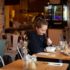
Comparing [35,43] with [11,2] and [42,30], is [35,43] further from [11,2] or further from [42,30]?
[11,2]

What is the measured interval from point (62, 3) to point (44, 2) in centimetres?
100

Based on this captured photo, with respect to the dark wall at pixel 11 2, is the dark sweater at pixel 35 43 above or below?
below

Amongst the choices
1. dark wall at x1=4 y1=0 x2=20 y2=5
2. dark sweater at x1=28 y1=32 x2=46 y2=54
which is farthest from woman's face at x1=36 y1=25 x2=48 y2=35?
dark wall at x1=4 y1=0 x2=20 y2=5

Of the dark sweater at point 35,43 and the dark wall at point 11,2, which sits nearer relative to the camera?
the dark sweater at point 35,43

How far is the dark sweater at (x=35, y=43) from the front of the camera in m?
3.91

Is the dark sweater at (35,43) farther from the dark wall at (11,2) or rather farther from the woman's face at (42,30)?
the dark wall at (11,2)

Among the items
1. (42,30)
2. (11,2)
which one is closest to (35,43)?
(42,30)

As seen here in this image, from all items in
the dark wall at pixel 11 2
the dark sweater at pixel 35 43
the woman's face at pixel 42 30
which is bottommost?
the dark sweater at pixel 35 43

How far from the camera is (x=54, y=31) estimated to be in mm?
8539

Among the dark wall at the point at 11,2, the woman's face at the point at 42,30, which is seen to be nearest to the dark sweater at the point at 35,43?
the woman's face at the point at 42,30

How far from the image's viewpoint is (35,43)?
3953 millimetres

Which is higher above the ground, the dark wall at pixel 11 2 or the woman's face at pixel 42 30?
the dark wall at pixel 11 2

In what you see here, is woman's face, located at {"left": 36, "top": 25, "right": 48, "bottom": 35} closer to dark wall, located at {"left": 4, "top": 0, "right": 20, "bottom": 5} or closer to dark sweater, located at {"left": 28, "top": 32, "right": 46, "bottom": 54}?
dark sweater, located at {"left": 28, "top": 32, "right": 46, "bottom": 54}

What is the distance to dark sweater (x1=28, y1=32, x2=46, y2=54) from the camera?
391cm
